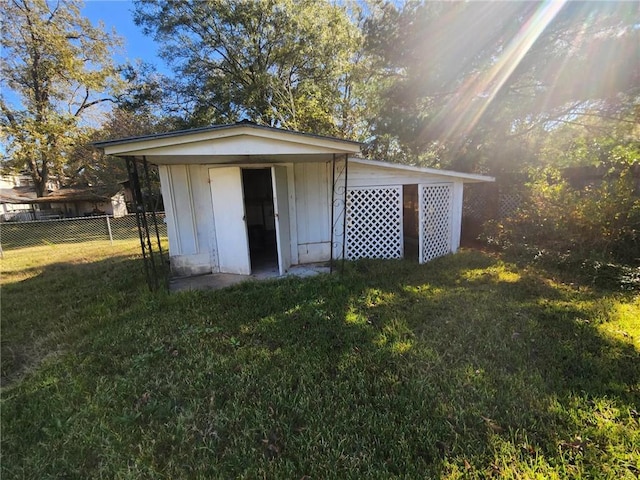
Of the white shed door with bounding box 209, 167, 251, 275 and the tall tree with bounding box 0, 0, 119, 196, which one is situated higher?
the tall tree with bounding box 0, 0, 119, 196

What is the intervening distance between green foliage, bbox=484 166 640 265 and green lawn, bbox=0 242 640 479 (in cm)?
136

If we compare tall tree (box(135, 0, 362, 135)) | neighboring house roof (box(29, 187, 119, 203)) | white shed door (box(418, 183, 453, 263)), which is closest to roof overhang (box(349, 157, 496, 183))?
white shed door (box(418, 183, 453, 263))

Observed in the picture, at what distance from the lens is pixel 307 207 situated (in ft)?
19.3

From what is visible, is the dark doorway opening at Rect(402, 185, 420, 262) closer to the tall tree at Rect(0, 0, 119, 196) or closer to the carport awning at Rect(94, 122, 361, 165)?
the carport awning at Rect(94, 122, 361, 165)

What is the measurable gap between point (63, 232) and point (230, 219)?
45.9 ft

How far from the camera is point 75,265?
22.2 ft

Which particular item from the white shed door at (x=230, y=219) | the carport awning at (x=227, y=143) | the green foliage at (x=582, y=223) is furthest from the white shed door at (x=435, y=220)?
the white shed door at (x=230, y=219)

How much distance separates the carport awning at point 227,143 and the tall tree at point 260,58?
9.64m

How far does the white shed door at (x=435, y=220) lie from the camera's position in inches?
231

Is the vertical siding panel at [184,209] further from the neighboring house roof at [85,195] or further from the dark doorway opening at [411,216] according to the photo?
the neighboring house roof at [85,195]

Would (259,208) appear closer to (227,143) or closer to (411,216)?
(227,143)

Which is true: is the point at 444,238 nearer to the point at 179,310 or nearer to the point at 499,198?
the point at 499,198

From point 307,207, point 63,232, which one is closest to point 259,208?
point 307,207

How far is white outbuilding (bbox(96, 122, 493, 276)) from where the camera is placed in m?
5.05
